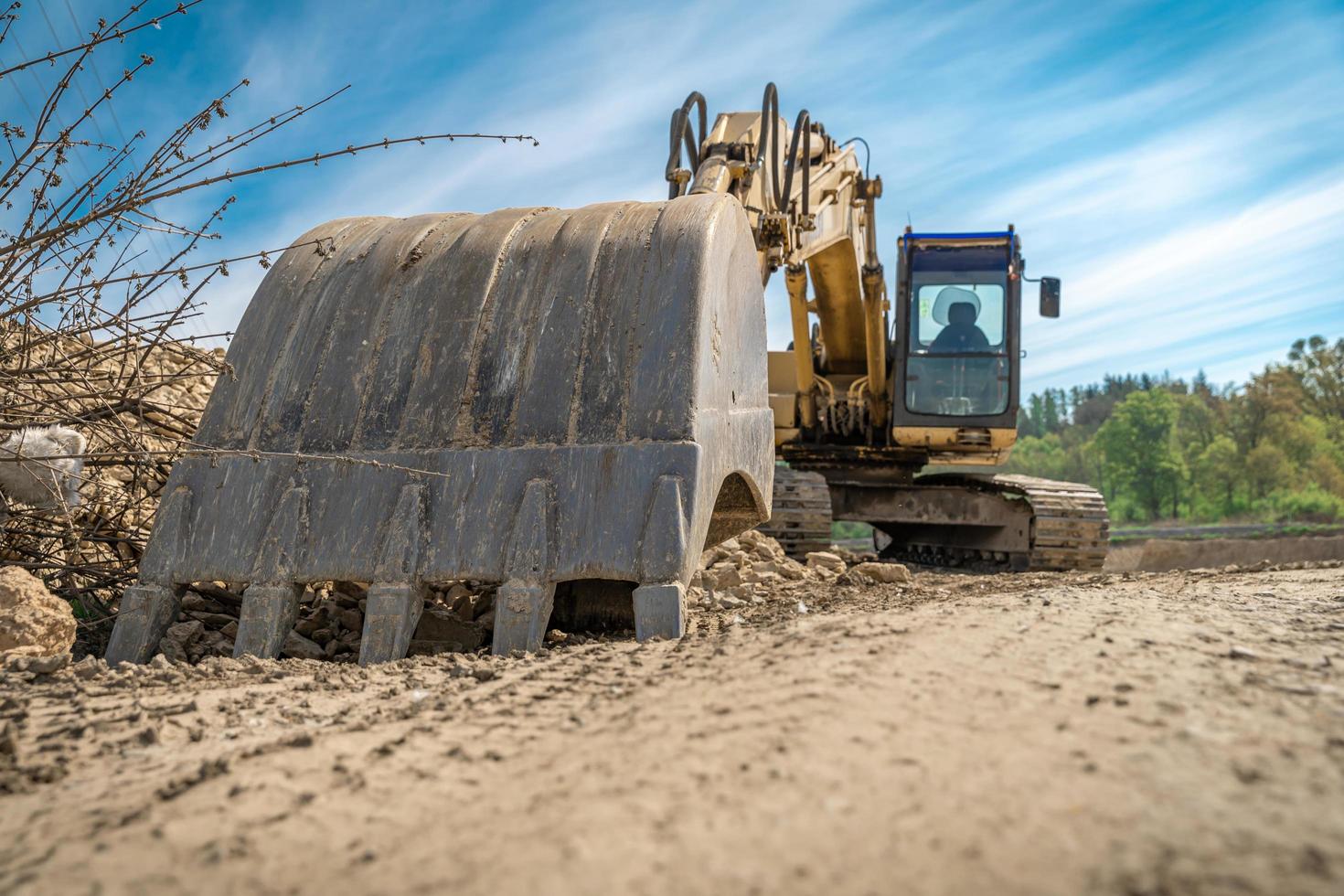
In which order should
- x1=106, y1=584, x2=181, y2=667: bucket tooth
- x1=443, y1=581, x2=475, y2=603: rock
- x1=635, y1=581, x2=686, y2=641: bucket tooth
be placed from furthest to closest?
1. x1=443, y1=581, x2=475, y2=603: rock
2. x1=106, y1=584, x2=181, y2=667: bucket tooth
3. x1=635, y1=581, x2=686, y2=641: bucket tooth

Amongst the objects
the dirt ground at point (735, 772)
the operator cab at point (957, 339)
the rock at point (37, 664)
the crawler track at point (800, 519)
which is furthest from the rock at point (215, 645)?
the operator cab at point (957, 339)

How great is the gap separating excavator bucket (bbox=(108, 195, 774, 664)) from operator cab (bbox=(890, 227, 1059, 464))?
5.67 m

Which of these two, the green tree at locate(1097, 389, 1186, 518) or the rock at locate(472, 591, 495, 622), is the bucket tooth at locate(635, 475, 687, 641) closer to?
the rock at locate(472, 591, 495, 622)

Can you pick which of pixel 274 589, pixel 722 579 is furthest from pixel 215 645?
pixel 722 579

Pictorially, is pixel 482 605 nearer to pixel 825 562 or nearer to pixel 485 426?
pixel 485 426

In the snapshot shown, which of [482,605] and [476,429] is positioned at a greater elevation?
[476,429]

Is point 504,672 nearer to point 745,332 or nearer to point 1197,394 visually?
point 745,332

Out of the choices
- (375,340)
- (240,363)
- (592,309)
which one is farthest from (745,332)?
(240,363)

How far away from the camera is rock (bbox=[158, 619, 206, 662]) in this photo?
3.35m

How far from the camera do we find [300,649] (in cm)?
342

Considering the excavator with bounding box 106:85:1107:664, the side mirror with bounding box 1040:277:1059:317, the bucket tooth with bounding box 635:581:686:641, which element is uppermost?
the side mirror with bounding box 1040:277:1059:317

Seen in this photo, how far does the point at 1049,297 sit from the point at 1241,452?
3862 centimetres

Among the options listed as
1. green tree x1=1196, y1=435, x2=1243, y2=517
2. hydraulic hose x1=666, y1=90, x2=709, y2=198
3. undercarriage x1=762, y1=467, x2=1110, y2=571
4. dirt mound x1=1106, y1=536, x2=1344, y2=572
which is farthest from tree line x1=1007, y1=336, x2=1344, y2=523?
hydraulic hose x1=666, y1=90, x2=709, y2=198

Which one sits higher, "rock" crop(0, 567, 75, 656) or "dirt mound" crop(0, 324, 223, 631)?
"dirt mound" crop(0, 324, 223, 631)
